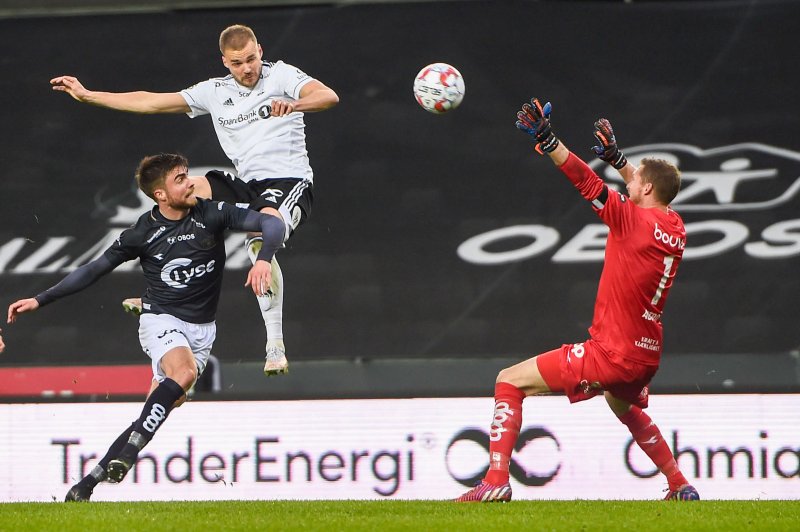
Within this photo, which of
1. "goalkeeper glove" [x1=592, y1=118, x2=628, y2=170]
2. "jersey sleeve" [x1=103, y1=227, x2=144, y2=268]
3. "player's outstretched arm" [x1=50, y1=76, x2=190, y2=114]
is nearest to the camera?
"goalkeeper glove" [x1=592, y1=118, x2=628, y2=170]

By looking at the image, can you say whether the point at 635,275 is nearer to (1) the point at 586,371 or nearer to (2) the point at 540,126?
(1) the point at 586,371

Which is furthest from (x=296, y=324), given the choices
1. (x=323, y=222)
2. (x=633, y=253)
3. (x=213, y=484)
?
(x=633, y=253)

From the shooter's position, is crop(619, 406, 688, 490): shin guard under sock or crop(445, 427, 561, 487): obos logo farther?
crop(445, 427, 561, 487): obos logo

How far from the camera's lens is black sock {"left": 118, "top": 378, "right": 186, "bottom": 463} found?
6.54 m

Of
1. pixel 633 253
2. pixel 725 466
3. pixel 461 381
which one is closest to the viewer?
pixel 633 253

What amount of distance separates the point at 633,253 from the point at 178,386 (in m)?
2.35

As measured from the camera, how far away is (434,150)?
33.1ft

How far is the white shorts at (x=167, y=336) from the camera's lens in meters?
6.92

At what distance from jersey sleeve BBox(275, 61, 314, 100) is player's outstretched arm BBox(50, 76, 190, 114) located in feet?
1.95

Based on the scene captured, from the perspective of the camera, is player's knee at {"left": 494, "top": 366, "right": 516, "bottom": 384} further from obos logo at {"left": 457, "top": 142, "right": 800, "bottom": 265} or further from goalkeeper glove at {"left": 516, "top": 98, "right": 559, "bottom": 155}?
obos logo at {"left": 457, "top": 142, "right": 800, "bottom": 265}

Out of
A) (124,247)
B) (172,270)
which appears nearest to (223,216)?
(172,270)

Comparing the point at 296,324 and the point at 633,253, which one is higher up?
the point at 633,253

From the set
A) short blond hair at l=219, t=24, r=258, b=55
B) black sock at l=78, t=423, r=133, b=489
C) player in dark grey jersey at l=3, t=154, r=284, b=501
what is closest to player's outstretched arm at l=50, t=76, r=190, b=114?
short blond hair at l=219, t=24, r=258, b=55

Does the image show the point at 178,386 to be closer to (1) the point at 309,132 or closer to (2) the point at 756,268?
(1) the point at 309,132
